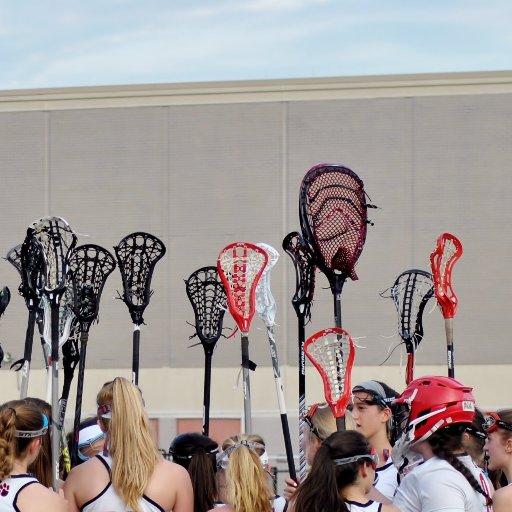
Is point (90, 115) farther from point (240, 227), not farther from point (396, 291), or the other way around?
point (396, 291)

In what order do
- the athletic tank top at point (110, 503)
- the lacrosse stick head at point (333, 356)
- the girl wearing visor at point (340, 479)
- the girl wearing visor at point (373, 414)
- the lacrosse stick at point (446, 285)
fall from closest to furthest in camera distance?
the girl wearing visor at point (340, 479) < the athletic tank top at point (110, 503) < the lacrosse stick head at point (333, 356) < the girl wearing visor at point (373, 414) < the lacrosse stick at point (446, 285)

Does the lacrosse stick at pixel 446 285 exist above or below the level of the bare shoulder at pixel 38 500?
above

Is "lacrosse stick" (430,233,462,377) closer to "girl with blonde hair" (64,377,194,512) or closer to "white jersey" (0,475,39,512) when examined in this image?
"girl with blonde hair" (64,377,194,512)

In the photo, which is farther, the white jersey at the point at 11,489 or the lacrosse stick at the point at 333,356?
the lacrosse stick at the point at 333,356

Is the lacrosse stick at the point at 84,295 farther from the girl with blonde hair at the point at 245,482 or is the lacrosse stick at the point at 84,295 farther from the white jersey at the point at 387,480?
the girl with blonde hair at the point at 245,482

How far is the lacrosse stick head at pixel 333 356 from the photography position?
211 inches

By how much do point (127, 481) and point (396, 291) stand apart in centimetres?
460

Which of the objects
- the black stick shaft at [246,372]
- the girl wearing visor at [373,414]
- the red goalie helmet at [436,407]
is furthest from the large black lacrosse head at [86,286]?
the red goalie helmet at [436,407]

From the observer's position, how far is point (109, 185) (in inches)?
767

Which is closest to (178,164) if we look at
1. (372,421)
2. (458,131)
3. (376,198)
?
(376,198)

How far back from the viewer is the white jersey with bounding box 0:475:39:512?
13.2ft

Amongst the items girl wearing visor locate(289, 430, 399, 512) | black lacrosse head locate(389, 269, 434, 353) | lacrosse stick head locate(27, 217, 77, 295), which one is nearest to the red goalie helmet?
girl wearing visor locate(289, 430, 399, 512)

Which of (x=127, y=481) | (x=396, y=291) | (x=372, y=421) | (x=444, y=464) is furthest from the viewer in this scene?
(x=396, y=291)

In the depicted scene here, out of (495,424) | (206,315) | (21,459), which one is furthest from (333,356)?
(206,315)
